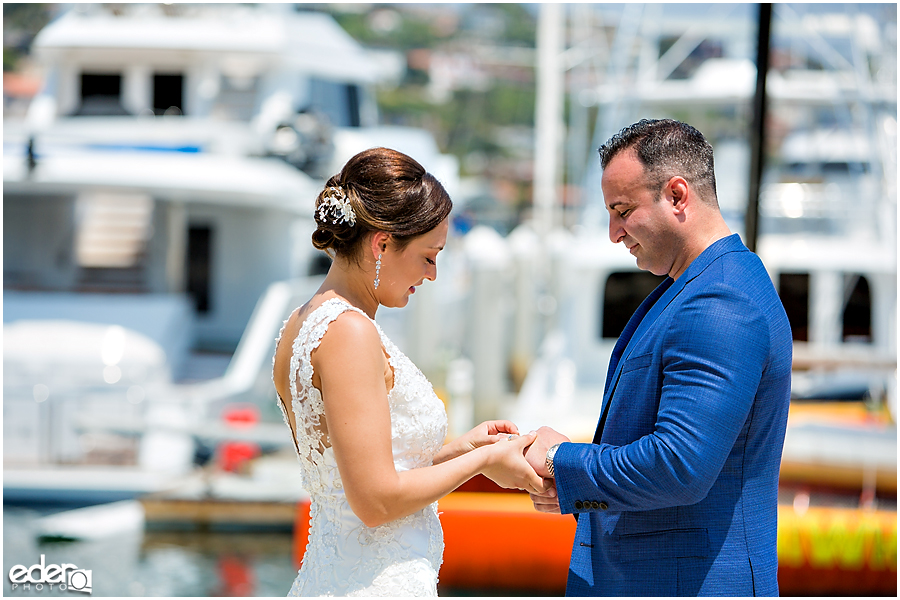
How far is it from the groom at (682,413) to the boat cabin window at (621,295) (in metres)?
8.65

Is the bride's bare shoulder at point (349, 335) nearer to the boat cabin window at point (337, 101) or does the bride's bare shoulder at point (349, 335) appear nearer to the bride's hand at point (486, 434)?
the bride's hand at point (486, 434)

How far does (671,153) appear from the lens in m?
1.88

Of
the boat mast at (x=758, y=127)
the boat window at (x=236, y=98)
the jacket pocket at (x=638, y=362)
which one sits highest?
the boat window at (x=236, y=98)

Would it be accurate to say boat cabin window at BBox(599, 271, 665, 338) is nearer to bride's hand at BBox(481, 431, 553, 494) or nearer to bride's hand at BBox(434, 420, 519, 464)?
bride's hand at BBox(434, 420, 519, 464)

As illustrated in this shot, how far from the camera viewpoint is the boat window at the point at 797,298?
9.91 m

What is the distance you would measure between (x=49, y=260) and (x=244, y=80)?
353cm

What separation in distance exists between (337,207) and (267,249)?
31.7ft

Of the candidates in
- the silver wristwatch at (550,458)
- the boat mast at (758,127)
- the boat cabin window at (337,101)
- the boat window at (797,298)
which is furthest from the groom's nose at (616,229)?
the boat cabin window at (337,101)

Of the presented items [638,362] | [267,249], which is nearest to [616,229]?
[638,362]

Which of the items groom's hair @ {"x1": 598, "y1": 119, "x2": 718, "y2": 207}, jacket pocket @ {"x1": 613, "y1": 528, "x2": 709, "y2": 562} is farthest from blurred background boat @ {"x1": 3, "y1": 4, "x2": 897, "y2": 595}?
groom's hair @ {"x1": 598, "y1": 119, "x2": 718, "y2": 207}

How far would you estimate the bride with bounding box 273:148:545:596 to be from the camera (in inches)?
72.0

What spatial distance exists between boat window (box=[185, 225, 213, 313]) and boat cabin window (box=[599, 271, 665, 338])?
513 cm

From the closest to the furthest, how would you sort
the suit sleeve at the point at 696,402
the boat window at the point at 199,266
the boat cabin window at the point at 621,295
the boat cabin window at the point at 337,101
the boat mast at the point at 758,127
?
1. the suit sleeve at the point at 696,402
2. the boat mast at the point at 758,127
3. the boat cabin window at the point at 621,295
4. the boat window at the point at 199,266
5. the boat cabin window at the point at 337,101

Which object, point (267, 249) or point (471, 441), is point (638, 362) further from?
point (267, 249)
